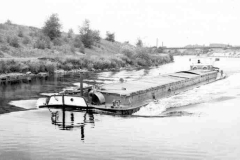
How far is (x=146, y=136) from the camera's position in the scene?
1495 cm

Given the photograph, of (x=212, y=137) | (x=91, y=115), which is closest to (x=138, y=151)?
(x=212, y=137)

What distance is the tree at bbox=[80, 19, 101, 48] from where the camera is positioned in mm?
80938

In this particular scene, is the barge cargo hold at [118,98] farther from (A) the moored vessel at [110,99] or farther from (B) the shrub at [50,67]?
(B) the shrub at [50,67]

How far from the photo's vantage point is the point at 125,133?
15266 mm

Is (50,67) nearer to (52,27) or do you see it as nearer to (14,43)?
(14,43)

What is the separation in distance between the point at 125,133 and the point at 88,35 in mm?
68132

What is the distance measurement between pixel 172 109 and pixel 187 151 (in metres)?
9.63

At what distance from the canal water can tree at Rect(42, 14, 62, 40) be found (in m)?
51.5

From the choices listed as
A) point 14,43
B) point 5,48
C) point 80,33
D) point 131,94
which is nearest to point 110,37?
point 80,33

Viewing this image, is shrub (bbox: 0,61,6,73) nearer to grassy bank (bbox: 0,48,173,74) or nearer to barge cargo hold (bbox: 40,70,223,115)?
grassy bank (bbox: 0,48,173,74)

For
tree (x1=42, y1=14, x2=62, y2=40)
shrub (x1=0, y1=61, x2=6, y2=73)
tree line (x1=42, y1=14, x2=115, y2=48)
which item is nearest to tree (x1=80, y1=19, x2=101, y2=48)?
tree line (x1=42, y1=14, x2=115, y2=48)

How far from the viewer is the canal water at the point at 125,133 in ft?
40.9

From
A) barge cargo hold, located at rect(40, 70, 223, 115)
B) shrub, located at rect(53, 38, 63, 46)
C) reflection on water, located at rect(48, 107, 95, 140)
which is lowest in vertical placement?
reflection on water, located at rect(48, 107, 95, 140)

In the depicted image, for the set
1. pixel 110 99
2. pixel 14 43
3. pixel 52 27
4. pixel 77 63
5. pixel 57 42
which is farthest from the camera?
pixel 52 27
